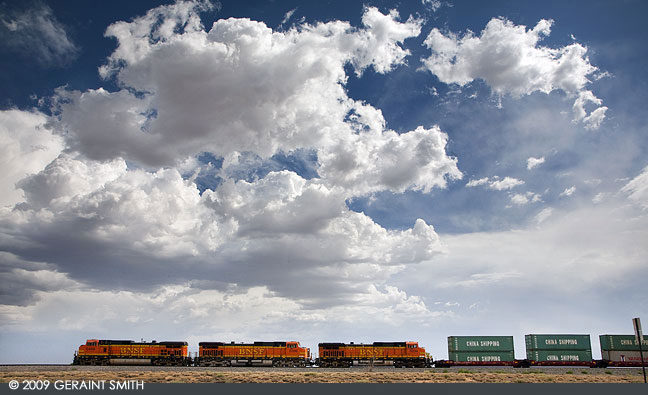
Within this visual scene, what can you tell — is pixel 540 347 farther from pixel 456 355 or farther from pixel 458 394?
pixel 458 394

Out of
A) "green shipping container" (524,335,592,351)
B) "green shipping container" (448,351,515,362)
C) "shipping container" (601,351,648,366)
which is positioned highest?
"green shipping container" (524,335,592,351)

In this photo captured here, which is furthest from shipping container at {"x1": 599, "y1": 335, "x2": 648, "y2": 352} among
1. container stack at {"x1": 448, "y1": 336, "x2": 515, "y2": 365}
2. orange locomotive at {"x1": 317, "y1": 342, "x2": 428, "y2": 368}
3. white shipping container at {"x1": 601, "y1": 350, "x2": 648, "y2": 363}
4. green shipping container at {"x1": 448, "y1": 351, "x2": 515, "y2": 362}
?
orange locomotive at {"x1": 317, "y1": 342, "x2": 428, "y2": 368}

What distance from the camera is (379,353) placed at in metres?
65.6

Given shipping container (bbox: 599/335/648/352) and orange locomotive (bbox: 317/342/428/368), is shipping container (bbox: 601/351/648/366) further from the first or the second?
orange locomotive (bbox: 317/342/428/368)

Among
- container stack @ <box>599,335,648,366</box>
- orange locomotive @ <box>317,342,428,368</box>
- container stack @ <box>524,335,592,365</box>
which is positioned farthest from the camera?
container stack @ <box>524,335,592,365</box>

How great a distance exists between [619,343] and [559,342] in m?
9.22

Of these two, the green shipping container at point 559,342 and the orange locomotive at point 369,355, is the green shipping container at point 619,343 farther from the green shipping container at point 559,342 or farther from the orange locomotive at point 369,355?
the orange locomotive at point 369,355

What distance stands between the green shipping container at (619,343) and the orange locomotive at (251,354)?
4528 cm

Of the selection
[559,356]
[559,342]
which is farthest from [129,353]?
[559,342]

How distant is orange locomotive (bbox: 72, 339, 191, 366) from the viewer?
66000mm

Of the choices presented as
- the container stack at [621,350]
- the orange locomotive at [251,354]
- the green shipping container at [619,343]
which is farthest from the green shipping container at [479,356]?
the orange locomotive at [251,354]

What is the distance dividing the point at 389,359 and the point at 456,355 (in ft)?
31.9

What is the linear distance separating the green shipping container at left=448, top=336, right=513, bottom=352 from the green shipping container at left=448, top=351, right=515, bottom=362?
496 mm

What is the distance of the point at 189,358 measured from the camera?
6712cm
